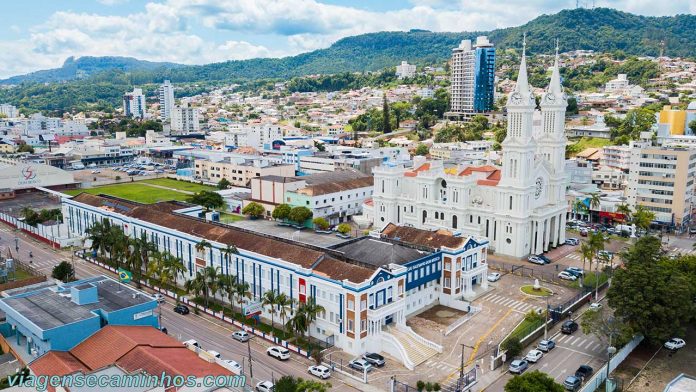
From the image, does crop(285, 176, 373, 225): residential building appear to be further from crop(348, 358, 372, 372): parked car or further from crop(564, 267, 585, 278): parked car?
crop(348, 358, 372, 372): parked car

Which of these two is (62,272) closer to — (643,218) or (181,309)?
(181,309)

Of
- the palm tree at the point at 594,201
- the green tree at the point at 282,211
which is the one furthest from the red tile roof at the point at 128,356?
the palm tree at the point at 594,201

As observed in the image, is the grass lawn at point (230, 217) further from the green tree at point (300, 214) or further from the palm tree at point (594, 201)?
the palm tree at point (594, 201)

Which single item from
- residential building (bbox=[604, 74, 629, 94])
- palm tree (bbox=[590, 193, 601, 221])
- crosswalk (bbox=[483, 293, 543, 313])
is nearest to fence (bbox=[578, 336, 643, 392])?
crosswalk (bbox=[483, 293, 543, 313])

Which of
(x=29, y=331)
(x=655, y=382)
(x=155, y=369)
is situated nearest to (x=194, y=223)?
(x=29, y=331)

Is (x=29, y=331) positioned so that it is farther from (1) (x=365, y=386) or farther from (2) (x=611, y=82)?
(2) (x=611, y=82)

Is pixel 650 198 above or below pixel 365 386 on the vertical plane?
above
